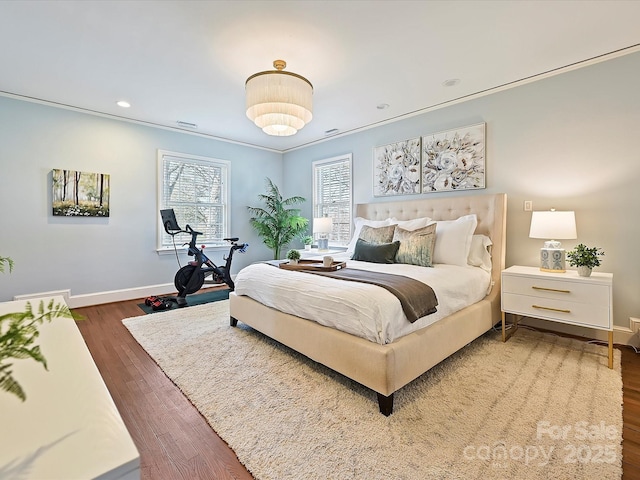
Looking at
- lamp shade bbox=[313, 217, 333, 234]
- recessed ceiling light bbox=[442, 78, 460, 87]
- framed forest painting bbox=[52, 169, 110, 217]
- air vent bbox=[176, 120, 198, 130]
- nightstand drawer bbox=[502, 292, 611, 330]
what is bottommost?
nightstand drawer bbox=[502, 292, 611, 330]

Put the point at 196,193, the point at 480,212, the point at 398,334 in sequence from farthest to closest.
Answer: the point at 196,193 → the point at 480,212 → the point at 398,334

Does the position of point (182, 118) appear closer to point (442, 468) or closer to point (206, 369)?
point (206, 369)

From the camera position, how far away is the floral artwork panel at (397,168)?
13.3 ft

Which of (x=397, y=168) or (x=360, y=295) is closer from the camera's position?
(x=360, y=295)

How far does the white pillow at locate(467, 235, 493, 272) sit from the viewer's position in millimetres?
3150

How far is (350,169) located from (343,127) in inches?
25.6

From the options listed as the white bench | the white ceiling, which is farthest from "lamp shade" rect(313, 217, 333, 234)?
the white bench

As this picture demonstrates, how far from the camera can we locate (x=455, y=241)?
10.2 feet

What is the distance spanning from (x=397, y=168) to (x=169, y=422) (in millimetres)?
3770

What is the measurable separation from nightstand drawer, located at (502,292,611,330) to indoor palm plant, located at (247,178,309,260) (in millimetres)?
3483

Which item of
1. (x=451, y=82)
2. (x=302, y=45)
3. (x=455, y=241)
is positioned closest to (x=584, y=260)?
(x=455, y=241)

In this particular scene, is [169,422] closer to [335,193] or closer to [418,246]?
[418,246]

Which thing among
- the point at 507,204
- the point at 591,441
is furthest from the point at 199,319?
the point at 507,204

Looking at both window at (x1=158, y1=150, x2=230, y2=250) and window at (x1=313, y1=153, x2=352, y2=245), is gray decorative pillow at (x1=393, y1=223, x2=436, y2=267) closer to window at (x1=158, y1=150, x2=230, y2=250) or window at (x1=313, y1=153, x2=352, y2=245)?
window at (x1=313, y1=153, x2=352, y2=245)
